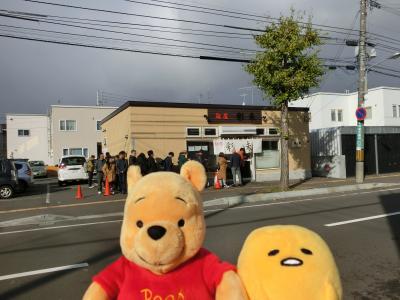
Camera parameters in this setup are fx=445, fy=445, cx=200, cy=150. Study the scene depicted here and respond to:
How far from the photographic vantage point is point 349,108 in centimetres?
4494

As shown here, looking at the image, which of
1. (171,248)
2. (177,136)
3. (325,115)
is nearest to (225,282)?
(171,248)

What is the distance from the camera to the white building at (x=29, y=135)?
53406 mm

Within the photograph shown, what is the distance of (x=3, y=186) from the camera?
17.9 meters

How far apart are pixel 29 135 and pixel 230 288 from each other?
2213 inches

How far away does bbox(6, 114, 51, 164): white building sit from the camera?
53406 mm

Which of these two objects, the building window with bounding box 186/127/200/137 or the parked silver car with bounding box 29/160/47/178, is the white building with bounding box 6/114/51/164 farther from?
the building window with bounding box 186/127/200/137

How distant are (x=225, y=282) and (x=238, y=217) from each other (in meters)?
8.86

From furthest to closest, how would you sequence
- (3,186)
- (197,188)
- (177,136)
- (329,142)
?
(329,142) < (177,136) < (3,186) < (197,188)

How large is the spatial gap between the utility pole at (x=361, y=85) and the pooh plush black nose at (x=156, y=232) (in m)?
19.7

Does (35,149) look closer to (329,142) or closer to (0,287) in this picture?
(329,142)

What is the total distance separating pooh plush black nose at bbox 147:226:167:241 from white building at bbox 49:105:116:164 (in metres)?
45.7

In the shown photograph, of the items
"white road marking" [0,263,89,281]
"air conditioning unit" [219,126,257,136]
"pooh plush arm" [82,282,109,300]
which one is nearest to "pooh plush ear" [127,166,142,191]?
"pooh plush arm" [82,282,109,300]

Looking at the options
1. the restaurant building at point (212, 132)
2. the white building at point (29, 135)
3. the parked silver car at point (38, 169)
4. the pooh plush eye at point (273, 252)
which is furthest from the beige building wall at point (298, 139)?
the white building at point (29, 135)

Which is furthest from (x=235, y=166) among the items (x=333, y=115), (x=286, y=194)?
(x=333, y=115)
